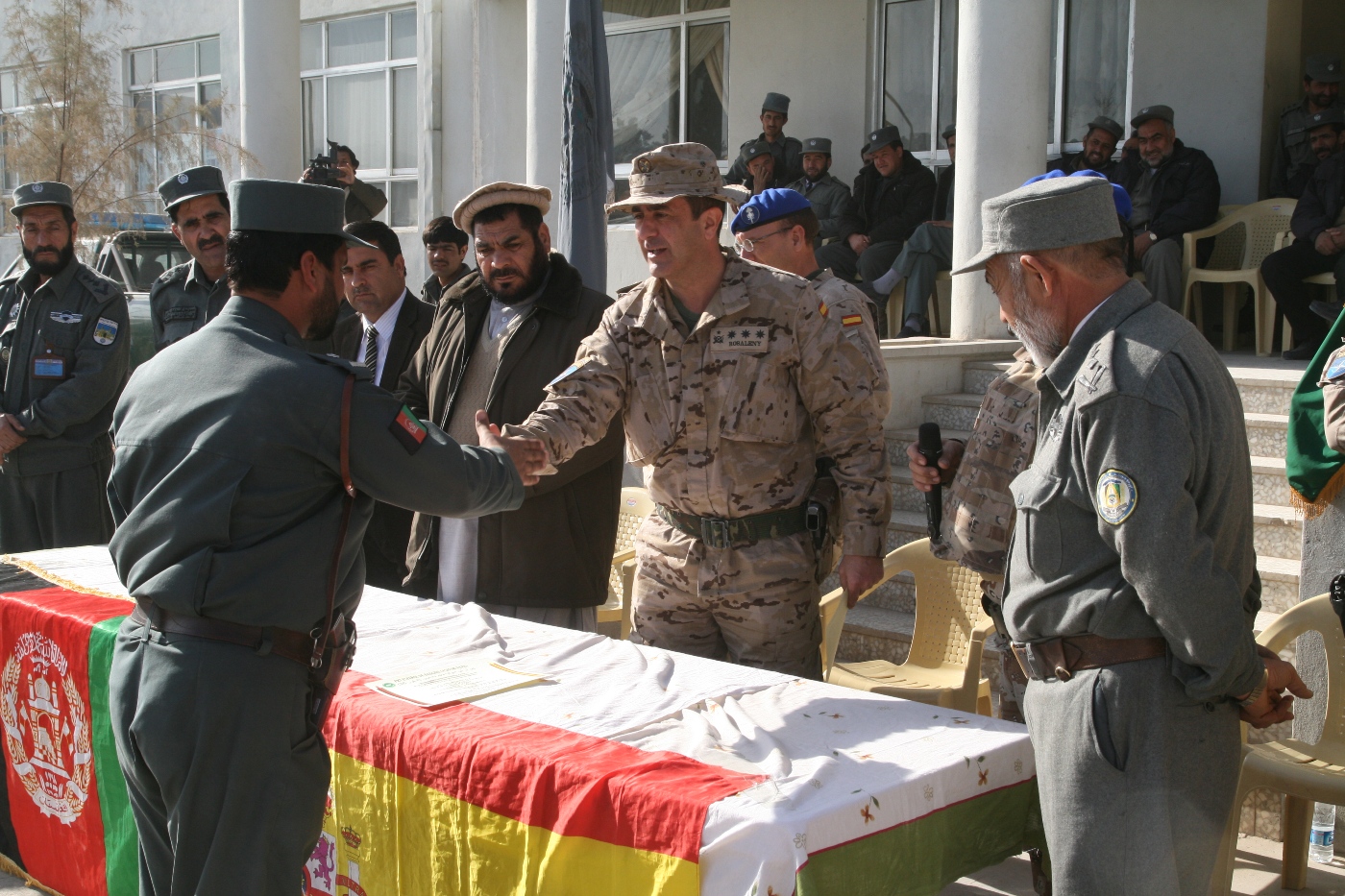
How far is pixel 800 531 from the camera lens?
10.5 ft

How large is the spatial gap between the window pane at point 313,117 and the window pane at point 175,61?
6.45ft

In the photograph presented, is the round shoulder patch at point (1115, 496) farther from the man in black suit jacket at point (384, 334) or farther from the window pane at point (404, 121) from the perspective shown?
the window pane at point (404, 121)

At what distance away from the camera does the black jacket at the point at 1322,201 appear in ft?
22.7

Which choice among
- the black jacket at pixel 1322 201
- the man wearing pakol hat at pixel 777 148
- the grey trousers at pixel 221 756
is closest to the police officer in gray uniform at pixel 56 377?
the grey trousers at pixel 221 756

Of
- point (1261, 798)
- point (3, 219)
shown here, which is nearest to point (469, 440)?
point (1261, 798)

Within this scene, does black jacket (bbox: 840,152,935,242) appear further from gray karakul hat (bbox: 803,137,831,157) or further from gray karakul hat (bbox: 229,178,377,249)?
gray karakul hat (bbox: 229,178,377,249)

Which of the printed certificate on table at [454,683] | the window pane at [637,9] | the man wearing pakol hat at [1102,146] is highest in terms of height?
the window pane at [637,9]

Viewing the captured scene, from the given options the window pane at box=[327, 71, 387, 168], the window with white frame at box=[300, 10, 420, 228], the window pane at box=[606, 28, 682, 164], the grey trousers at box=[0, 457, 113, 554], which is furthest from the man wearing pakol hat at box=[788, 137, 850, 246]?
the window pane at box=[327, 71, 387, 168]

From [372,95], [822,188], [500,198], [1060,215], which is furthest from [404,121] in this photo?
[1060,215]

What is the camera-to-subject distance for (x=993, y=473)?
284 centimetres

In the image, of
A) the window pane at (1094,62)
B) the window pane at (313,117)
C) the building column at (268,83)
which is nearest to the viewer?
the window pane at (1094,62)

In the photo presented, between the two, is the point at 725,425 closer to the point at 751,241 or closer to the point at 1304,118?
the point at 751,241

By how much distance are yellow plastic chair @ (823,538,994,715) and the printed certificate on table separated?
5.17ft

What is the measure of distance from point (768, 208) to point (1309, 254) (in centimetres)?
411
